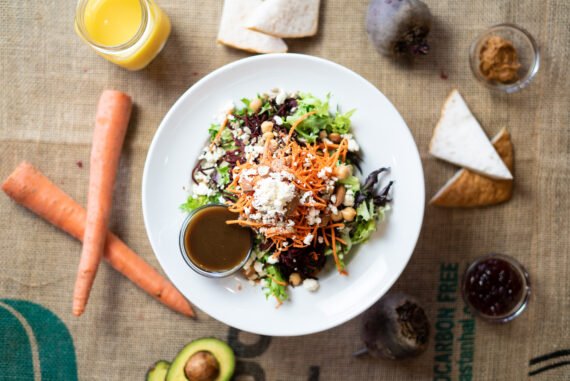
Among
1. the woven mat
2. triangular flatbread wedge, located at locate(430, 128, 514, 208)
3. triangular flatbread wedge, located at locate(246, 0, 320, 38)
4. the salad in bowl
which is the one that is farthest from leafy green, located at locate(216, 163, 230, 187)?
triangular flatbread wedge, located at locate(430, 128, 514, 208)

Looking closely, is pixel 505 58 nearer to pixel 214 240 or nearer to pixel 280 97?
pixel 280 97

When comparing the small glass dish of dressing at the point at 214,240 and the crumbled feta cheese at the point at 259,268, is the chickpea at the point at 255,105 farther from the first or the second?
Answer: the crumbled feta cheese at the point at 259,268

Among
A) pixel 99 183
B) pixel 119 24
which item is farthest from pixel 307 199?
pixel 119 24

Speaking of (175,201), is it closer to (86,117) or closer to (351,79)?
(86,117)

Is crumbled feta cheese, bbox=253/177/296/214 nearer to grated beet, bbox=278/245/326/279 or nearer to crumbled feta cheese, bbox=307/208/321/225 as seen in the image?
crumbled feta cheese, bbox=307/208/321/225

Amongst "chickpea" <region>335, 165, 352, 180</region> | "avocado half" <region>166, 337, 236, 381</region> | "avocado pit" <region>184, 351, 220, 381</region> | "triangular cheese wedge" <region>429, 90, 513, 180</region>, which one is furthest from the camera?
"triangular cheese wedge" <region>429, 90, 513, 180</region>

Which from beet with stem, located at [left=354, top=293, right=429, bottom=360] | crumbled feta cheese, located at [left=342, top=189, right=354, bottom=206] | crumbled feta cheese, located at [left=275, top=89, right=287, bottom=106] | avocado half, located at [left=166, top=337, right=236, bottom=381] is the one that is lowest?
avocado half, located at [left=166, top=337, right=236, bottom=381]

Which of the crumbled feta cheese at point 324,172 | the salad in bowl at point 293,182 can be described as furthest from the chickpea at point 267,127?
the crumbled feta cheese at point 324,172
